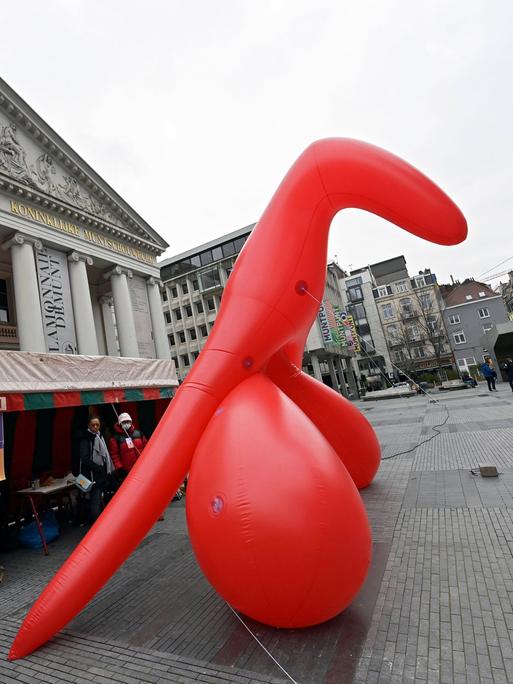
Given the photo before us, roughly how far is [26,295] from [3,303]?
366 centimetres

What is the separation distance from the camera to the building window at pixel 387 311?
187 feet

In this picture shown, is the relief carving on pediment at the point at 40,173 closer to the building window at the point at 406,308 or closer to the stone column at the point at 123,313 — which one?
the stone column at the point at 123,313

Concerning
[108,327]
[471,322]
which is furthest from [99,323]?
[471,322]

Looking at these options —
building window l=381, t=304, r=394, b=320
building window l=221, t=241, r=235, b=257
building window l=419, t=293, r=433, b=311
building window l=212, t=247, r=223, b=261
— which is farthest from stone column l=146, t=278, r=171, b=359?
building window l=381, t=304, r=394, b=320

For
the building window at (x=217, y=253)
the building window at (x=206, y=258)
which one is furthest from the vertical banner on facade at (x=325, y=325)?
the building window at (x=206, y=258)

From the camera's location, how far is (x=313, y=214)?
15.6 feet

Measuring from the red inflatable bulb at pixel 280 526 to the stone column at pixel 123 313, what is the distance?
21010mm

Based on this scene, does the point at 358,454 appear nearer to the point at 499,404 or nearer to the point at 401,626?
the point at 401,626

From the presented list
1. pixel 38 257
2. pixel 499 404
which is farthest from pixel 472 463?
pixel 38 257

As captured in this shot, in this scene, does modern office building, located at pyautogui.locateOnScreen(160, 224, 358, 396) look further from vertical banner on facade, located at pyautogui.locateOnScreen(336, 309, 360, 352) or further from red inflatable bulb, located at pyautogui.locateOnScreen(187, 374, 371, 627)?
red inflatable bulb, located at pyautogui.locateOnScreen(187, 374, 371, 627)

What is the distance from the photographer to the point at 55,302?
18812 millimetres

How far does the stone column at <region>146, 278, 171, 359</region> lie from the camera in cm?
2620

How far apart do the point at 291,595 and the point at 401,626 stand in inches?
40.8

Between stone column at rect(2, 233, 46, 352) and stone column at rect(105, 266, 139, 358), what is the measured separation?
5.94 meters
